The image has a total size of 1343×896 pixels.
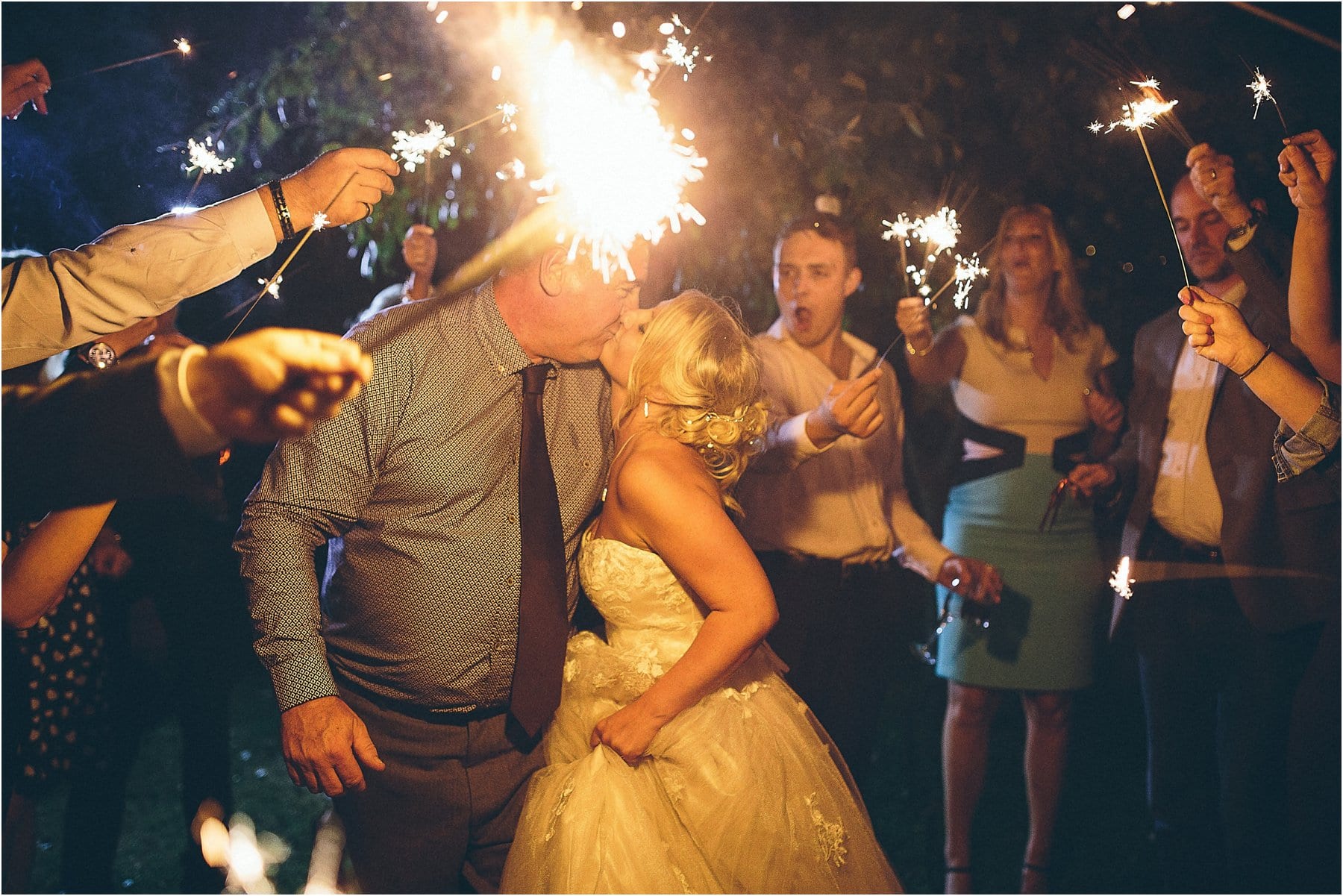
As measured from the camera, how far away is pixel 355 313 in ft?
16.2

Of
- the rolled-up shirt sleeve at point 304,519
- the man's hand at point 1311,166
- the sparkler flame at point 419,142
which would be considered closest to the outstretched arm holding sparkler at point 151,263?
the rolled-up shirt sleeve at point 304,519

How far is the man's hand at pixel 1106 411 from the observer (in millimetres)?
3469

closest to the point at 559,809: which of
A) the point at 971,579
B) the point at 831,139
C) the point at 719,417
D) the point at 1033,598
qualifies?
the point at 719,417

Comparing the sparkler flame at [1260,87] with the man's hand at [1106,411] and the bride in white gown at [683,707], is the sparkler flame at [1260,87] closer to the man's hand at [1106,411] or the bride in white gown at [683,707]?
the man's hand at [1106,411]

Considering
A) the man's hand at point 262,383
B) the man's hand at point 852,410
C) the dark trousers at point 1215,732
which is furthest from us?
the dark trousers at point 1215,732

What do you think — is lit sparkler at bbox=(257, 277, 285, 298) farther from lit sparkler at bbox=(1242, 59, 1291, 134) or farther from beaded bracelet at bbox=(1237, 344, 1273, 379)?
lit sparkler at bbox=(1242, 59, 1291, 134)

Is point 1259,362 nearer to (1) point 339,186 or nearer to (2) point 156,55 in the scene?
(1) point 339,186

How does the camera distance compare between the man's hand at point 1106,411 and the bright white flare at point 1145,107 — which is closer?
the bright white flare at point 1145,107

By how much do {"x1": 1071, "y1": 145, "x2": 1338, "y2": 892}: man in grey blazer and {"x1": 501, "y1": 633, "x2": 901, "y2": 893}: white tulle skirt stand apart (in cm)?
152

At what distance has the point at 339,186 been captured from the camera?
1.95 metres

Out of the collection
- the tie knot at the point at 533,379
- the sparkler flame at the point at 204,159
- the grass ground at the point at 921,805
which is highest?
the sparkler flame at the point at 204,159

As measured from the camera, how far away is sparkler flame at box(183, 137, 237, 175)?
92.2 inches

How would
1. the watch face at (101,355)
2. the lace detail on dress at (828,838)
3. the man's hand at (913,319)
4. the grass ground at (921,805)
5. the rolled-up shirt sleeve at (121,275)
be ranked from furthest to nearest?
1. the grass ground at (921,805)
2. the man's hand at (913,319)
3. the watch face at (101,355)
4. the lace detail on dress at (828,838)
5. the rolled-up shirt sleeve at (121,275)

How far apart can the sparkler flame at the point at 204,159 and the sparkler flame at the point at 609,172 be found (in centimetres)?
87
